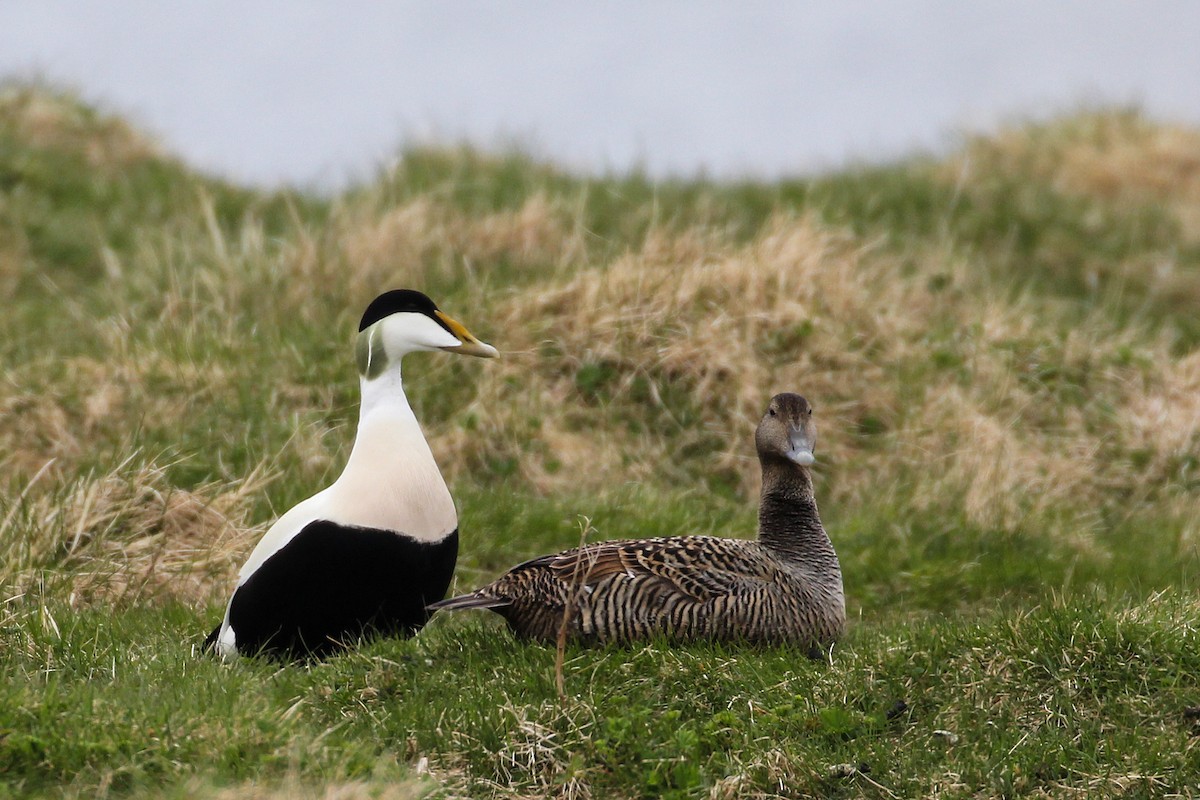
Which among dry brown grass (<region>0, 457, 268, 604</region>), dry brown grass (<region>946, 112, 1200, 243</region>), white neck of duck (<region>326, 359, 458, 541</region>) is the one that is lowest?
dry brown grass (<region>0, 457, 268, 604</region>)

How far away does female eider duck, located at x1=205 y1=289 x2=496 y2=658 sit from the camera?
16.0 ft

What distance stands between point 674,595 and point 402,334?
4.55 feet

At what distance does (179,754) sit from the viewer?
385 centimetres

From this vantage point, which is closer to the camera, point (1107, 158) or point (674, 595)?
point (674, 595)

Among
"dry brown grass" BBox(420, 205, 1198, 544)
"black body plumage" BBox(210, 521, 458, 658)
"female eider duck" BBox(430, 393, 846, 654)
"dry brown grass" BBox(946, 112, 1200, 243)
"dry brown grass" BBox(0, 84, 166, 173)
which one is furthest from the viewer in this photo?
"dry brown grass" BBox(946, 112, 1200, 243)

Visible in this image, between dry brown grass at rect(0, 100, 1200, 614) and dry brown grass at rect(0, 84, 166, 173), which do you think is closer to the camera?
dry brown grass at rect(0, 100, 1200, 614)

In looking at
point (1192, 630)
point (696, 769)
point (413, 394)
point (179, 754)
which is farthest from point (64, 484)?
point (1192, 630)

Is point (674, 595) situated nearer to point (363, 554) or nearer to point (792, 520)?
point (792, 520)

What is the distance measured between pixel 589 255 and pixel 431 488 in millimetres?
4224

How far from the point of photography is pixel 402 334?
5.23 metres

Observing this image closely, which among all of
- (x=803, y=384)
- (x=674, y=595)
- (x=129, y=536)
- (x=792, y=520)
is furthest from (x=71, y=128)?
(x=674, y=595)

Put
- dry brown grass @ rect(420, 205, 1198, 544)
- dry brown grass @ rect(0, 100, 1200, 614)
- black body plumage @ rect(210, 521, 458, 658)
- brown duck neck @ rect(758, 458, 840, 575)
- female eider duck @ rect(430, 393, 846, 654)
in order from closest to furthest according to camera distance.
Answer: female eider duck @ rect(430, 393, 846, 654) → black body plumage @ rect(210, 521, 458, 658) → brown duck neck @ rect(758, 458, 840, 575) → dry brown grass @ rect(0, 100, 1200, 614) → dry brown grass @ rect(420, 205, 1198, 544)

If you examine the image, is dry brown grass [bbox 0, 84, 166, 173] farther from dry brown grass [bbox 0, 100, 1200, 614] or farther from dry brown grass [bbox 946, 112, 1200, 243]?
dry brown grass [bbox 946, 112, 1200, 243]

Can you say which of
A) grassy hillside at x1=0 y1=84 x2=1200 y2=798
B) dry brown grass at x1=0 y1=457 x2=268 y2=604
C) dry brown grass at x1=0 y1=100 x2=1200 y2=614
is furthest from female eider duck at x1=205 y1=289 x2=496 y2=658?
dry brown grass at x1=0 y1=100 x2=1200 y2=614
